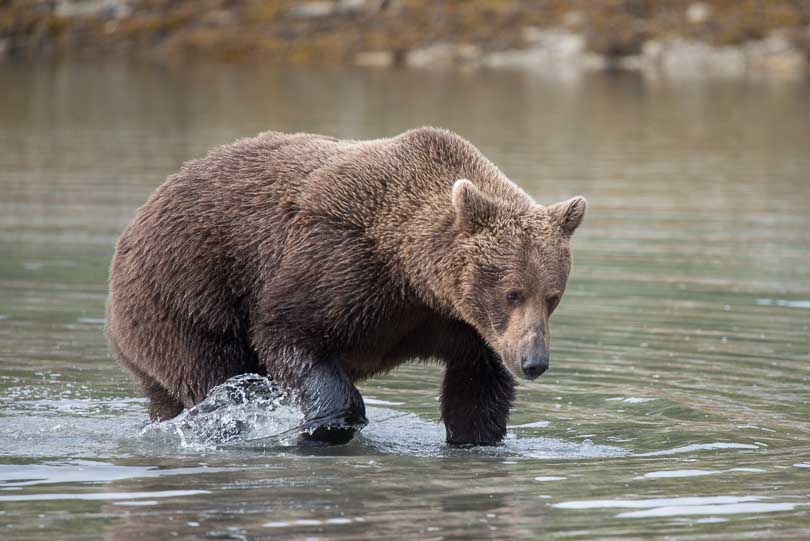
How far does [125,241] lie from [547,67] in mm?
66729

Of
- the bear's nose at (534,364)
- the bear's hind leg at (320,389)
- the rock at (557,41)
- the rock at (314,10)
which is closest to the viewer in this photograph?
the bear's nose at (534,364)

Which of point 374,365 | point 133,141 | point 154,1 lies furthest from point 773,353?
point 154,1

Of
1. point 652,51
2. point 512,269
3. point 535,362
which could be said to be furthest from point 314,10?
point 535,362

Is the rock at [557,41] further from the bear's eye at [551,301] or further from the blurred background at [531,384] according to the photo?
the bear's eye at [551,301]

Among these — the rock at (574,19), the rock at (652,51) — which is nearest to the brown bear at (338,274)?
the rock at (652,51)

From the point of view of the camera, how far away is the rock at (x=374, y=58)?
74812 mm

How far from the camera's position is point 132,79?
5738cm

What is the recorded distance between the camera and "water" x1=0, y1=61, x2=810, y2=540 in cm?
699

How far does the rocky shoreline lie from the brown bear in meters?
63.7

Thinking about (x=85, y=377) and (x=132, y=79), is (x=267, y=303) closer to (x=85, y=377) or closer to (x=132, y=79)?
(x=85, y=377)

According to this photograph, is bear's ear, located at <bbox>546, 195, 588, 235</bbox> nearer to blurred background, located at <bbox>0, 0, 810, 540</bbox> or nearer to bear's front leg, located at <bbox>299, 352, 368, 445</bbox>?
blurred background, located at <bbox>0, 0, 810, 540</bbox>

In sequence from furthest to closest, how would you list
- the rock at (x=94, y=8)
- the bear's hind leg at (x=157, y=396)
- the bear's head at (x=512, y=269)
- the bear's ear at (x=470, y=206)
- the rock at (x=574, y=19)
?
the rock at (x=94, y=8) → the rock at (x=574, y=19) → the bear's hind leg at (x=157, y=396) → the bear's ear at (x=470, y=206) → the bear's head at (x=512, y=269)

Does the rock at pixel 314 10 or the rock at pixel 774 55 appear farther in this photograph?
the rock at pixel 314 10

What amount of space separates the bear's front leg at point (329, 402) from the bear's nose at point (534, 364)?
127 cm
